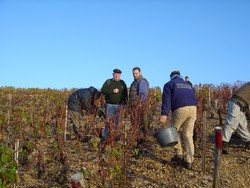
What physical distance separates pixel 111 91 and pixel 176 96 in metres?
1.80

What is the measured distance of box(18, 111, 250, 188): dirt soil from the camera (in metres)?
4.62

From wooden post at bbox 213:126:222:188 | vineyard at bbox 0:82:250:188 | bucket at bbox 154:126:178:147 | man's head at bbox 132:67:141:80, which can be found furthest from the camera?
man's head at bbox 132:67:141:80

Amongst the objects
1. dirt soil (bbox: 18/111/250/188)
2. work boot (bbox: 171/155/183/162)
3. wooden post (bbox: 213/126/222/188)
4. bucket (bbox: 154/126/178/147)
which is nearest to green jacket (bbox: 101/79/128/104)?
dirt soil (bbox: 18/111/250/188)

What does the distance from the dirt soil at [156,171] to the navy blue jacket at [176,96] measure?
80 centimetres

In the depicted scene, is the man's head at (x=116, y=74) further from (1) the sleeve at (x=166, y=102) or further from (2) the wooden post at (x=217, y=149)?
(2) the wooden post at (x=217, y=149)

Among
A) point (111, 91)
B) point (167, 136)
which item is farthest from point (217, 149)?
point (111, 91)

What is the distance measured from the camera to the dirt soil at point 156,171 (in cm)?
462

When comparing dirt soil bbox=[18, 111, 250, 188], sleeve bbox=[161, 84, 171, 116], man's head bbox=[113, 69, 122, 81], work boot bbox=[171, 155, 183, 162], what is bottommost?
dirt soil bbox=[18, 111, 250, 188]

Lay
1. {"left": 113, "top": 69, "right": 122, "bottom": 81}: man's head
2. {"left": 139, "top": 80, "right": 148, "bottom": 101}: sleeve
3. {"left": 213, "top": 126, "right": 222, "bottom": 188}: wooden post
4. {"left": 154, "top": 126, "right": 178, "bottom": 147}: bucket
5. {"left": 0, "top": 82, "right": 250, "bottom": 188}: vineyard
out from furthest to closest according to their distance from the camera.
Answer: {"left": 113, "top": 69, "right": 122, "bottom": 81}: man's head < {"left": 139, "top": 80, "right": 148, "bottom": 101}: sleeve < {"left": 154, "top": 126, "right": 178, "bottom": 147}: bucket < {"left": 0, "top": 82, "right": 250, "bottom": 188}: vineyard < {"left": 213, "top": 126, "right": 222, "bottom": 188}: wooden post

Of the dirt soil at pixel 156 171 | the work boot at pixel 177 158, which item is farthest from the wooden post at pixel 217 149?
the work boot at pixel 177 158

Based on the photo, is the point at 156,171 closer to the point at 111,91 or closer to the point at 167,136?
the point at 167,136

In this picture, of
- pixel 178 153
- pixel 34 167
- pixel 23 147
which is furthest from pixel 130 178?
pixel 23 147

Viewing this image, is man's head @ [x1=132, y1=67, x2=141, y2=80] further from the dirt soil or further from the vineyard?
the dirt soil

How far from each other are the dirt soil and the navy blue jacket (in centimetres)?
80
